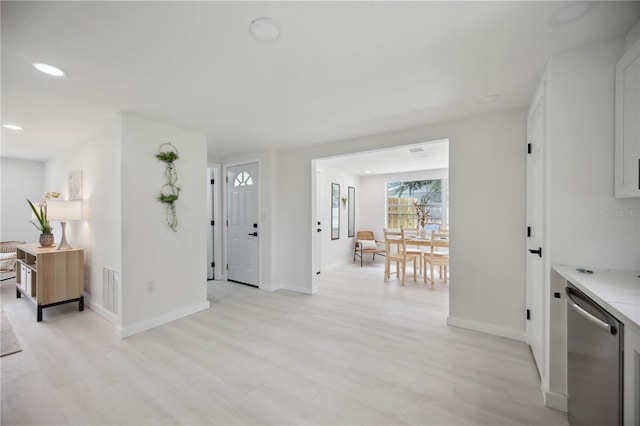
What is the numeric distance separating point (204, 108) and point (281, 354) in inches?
98.3

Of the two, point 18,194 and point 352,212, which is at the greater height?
point 18,194

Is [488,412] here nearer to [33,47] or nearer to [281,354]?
[281,354]

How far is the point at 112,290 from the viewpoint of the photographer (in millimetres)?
3018

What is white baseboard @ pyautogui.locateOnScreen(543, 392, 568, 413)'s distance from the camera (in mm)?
1698

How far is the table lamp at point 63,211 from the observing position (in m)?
3.29

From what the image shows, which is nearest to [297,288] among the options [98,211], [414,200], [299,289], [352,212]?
[299,289]

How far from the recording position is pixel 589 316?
122 cm

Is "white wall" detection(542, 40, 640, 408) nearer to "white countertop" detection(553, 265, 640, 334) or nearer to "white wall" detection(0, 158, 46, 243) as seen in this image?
"white countertop" detection(553, 265, 640, 334)

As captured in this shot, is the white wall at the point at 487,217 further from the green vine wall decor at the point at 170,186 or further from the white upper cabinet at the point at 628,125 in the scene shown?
the green vine wall decor at the point at 170,186

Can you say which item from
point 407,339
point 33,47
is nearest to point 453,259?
point 407,339

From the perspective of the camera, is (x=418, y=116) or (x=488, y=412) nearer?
(x=488, y=412)

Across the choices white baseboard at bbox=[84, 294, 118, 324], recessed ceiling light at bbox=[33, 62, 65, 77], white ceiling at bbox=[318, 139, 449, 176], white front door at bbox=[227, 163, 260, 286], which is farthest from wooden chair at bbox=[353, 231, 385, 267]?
recessed ceiling light at bbox=[33, 62, 65, 77]

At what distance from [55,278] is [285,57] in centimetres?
382

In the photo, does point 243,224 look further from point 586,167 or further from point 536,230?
point 586,167
